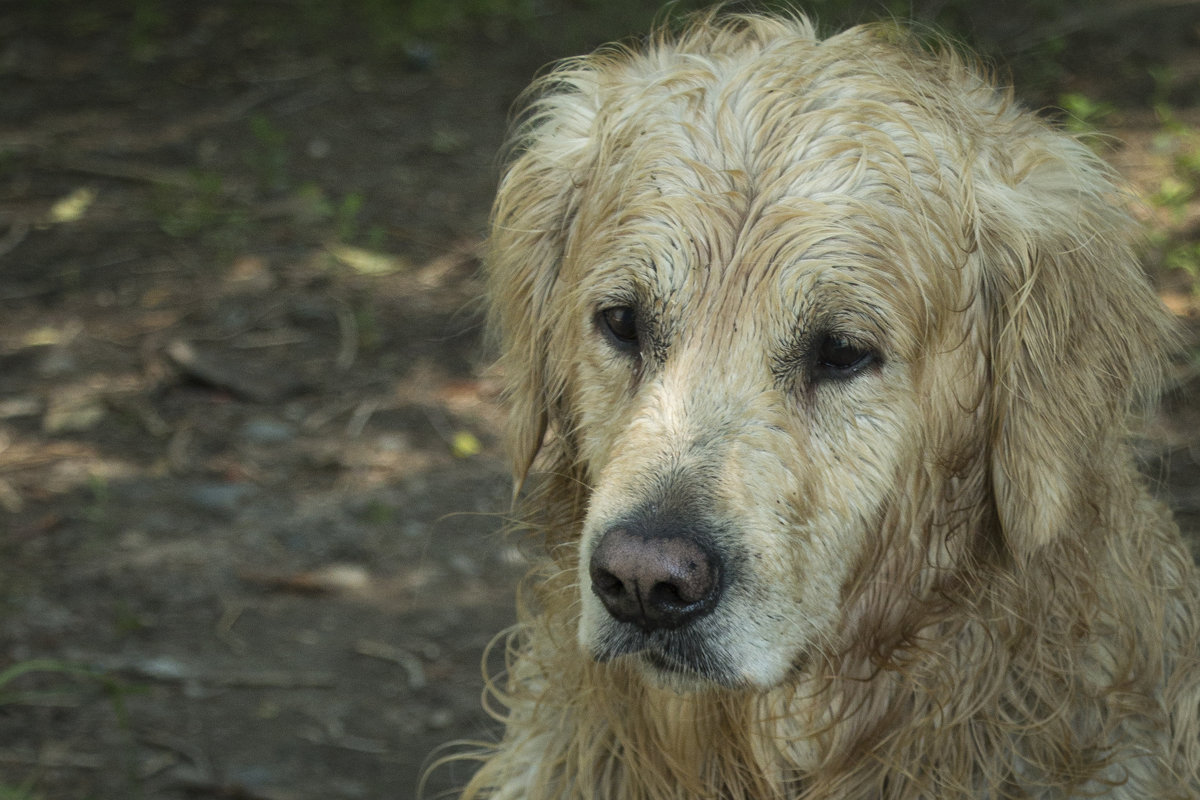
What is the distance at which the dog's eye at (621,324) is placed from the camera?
8.94ft

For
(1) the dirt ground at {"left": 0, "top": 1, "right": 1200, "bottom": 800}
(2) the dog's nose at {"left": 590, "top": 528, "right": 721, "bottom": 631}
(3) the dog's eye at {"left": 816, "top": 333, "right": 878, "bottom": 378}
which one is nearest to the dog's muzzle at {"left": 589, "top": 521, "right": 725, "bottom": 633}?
(2) the dog's nose at {"left": 590, "top": 528, "right": 721, "bottom": 631}

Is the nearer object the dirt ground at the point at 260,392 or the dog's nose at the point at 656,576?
the dog's nose at the point at 656,576

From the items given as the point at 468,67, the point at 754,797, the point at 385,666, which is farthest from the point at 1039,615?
the point at 468,67

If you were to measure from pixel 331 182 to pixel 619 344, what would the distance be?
468 centimetres

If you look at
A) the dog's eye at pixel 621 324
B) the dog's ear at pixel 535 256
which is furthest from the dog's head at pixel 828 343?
the dog's ear at pixel 535 256

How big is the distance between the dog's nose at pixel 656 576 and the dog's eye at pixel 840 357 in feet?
1.63

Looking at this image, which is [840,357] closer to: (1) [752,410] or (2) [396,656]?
(1) [752,410]

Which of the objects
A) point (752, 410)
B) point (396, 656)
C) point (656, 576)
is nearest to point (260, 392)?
point (396, 656)

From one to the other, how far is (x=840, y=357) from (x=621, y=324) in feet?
1.55

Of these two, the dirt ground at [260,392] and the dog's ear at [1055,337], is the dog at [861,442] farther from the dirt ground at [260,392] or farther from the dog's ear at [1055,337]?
the dirt ground at [260,392]

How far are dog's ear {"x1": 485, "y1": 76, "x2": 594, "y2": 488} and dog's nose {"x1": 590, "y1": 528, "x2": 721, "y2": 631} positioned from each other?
0.76 meters

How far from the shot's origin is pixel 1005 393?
2.68 m

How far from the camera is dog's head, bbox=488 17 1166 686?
95.2 inches

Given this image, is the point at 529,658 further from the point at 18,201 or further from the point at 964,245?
the point at 18,201
